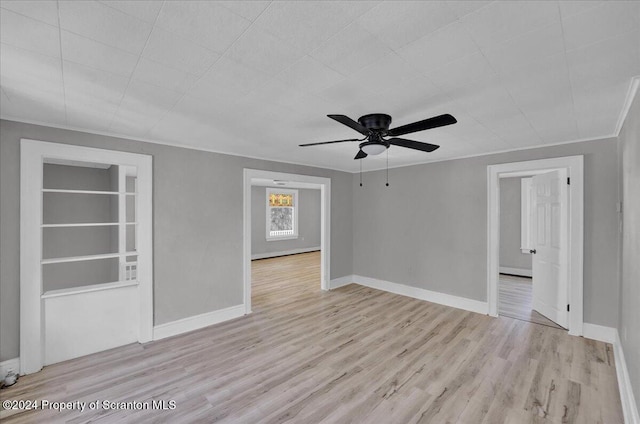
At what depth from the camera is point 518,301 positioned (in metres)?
4.64

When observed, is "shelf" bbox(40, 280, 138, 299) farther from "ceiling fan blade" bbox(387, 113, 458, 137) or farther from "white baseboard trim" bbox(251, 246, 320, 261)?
"white baseboard trim" bbox(251, 246, 320, 261)

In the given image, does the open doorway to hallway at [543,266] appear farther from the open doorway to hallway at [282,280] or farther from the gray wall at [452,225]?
the open doorway to hallway at [282,280]

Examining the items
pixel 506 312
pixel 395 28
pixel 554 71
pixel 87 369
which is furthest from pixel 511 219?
pixel 87 369

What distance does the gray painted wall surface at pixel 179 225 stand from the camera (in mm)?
2533

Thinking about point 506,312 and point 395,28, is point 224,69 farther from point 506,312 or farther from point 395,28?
point 506,312

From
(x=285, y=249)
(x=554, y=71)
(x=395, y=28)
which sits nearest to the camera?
(x=395, y=28)

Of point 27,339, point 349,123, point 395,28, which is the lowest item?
point 27,339

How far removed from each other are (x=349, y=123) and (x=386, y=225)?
11.8 feet

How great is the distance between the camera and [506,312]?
414cm

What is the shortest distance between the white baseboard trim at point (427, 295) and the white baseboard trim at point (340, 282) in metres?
0.11

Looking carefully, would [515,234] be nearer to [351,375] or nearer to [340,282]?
[340,282]

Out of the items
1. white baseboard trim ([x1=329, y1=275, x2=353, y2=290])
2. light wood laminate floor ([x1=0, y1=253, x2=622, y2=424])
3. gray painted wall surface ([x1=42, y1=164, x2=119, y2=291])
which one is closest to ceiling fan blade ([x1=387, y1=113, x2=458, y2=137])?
light wood laminate floor ([x1=0, y1=253, x2=622, y2=424])

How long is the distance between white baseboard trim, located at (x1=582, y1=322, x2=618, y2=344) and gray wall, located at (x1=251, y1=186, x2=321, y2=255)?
293 inches

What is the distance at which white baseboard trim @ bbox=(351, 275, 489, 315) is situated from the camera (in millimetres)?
4160
